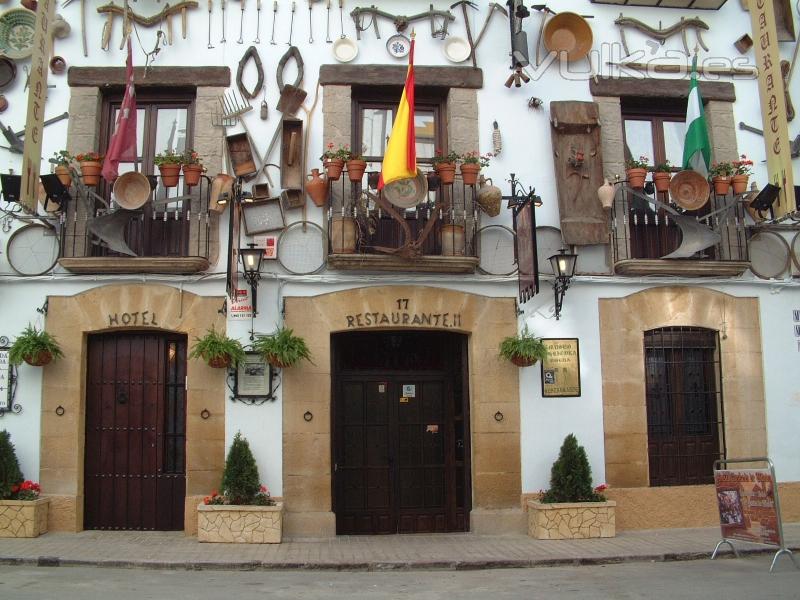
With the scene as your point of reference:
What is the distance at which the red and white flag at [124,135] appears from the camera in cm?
965

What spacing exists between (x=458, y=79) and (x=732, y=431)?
5917 mm

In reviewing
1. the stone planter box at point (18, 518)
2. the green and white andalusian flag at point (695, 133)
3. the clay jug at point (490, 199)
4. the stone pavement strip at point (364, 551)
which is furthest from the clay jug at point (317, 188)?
the stone planter box at point (18, 518)

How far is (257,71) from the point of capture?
1050 centimetres

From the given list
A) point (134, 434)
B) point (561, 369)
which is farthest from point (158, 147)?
point (561, 369)

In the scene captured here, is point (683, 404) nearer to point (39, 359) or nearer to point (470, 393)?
point (470, 393)

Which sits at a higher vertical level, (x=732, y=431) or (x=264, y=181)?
(x=264, y=181)

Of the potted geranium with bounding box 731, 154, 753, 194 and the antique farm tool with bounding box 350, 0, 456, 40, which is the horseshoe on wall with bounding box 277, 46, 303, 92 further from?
the potted geranium with bounding box 731, 154, 753, 194

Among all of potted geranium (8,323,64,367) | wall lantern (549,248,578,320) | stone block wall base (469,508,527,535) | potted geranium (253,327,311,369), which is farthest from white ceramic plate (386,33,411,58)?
stone block wall base (469,508,527,535)

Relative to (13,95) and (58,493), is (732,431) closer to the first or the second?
(58,493)

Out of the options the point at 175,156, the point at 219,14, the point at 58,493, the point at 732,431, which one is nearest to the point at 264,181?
the point at 175,156

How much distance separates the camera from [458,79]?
1068 centimetres

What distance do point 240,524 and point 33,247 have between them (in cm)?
439

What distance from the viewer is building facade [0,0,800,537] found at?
391 inches

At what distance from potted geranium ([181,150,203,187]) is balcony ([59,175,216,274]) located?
0.16m
